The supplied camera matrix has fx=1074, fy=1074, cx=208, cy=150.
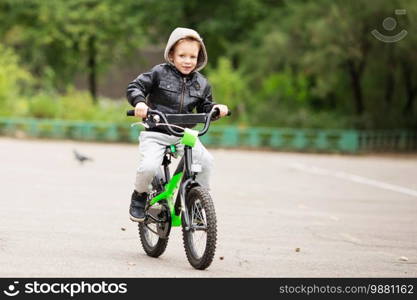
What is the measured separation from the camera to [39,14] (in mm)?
48156

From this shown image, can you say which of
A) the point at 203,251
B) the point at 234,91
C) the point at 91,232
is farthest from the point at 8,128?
the point at 203,251

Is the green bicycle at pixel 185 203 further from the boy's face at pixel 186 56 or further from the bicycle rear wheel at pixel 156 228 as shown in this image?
the boy's face at pixel 186 56

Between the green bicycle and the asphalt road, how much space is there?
0.18 metres

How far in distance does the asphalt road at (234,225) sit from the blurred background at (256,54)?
15.4 metres

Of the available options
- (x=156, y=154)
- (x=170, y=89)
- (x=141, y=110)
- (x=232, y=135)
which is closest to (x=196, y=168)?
(x=156, y=154)

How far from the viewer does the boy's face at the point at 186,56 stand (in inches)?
337

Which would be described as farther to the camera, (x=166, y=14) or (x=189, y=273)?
(x=166, y=14)

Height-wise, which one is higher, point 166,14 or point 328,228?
point 166,14

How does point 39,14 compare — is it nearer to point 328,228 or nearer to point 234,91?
point 234,91

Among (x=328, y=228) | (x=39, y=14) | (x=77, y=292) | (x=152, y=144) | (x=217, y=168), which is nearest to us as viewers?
(x=77, y=292)

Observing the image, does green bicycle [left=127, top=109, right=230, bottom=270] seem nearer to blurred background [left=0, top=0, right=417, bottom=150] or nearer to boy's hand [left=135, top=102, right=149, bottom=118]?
boy's hand [left=135, top=102, right=149, bottom=118]

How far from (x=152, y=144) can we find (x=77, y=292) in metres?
1.87

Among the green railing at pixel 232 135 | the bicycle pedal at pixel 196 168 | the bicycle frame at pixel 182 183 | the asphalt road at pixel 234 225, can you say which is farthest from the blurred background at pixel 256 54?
the bicycle pedal at pixel 196 168

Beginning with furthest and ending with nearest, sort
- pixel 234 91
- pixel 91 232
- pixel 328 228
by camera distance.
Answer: pixel 234 91 → pixel 328 228 → pixel 91 232
